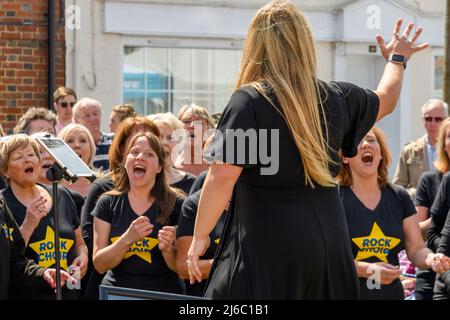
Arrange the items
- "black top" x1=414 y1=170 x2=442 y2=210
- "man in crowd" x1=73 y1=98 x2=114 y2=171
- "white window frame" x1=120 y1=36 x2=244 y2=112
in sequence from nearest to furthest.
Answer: "black top" x1=414 y1=170 x2=442 y2=210
"man in crowd" x1=73 y1=98 x2=114 y2=171
"white window frame" x1=120 y1=36 x2=244 y2=112

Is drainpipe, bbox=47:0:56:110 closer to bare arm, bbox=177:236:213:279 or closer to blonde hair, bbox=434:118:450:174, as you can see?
blonde hair, bbox=434:118:450:174

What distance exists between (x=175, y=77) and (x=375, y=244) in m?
7.07

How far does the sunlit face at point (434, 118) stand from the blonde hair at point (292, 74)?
5.16 meters

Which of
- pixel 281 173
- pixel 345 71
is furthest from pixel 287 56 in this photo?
pixel 345 71

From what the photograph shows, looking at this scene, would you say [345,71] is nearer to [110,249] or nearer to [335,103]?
[110,249]

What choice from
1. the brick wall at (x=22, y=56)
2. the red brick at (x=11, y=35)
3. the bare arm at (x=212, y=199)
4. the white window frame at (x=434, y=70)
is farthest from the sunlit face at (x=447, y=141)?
the white window frame at (x=434, y=70)

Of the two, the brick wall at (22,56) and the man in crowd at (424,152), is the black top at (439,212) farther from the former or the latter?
the brick wall at (22,56)

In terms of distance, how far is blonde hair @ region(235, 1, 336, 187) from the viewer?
3.74 metres

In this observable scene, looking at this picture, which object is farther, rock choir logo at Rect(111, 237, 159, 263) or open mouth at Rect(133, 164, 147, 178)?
open mouth at Rect(133, 164, 147, 178)

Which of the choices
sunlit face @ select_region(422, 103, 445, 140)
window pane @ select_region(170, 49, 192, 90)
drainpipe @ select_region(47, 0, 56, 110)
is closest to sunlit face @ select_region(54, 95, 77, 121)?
drainpipe @ select_region(47, 0, 56, 110)

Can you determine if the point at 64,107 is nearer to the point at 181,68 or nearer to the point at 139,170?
the point at 181,68

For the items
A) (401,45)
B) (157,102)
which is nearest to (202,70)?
(157,102)

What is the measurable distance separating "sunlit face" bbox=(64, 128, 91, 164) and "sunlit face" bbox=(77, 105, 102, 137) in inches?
62.0

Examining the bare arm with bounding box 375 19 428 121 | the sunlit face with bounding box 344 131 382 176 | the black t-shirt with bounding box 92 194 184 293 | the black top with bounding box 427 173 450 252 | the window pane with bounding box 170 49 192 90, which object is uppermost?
the window pane with bounding box 170 49 192 90
